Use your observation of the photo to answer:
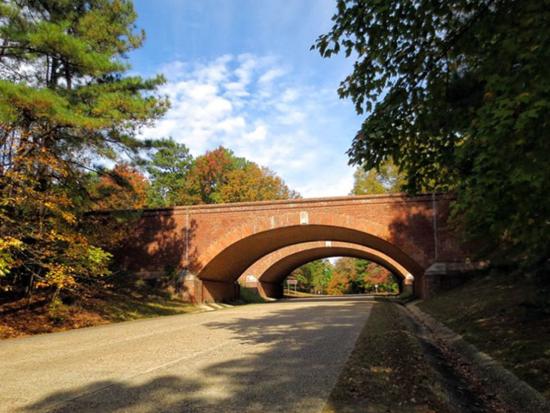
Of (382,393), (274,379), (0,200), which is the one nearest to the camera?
(382,393)

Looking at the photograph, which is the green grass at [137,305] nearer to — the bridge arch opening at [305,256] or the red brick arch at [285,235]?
the red brick arch at [285,235]

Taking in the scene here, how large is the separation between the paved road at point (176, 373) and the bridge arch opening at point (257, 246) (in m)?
14.1

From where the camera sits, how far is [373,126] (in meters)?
5.33

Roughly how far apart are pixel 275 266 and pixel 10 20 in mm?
27799

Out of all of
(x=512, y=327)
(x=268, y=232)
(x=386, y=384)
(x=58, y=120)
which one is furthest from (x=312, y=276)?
(x=386, y=384)

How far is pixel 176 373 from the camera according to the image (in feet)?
17.9

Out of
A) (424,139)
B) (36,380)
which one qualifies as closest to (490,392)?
(424,139)

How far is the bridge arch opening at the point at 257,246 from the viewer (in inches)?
931

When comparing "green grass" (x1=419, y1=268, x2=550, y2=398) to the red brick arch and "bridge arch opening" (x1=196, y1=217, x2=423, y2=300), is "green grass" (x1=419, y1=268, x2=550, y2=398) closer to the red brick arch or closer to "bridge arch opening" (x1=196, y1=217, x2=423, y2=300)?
the red brick arch

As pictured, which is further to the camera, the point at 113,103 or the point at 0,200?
the point at 113,103

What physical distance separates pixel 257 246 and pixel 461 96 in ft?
70.2

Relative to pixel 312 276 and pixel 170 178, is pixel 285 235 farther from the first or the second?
pixel 312 276

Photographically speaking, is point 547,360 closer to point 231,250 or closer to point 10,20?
point 10,20

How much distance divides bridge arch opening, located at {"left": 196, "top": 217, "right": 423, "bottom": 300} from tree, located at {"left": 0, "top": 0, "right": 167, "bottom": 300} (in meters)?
9.65
